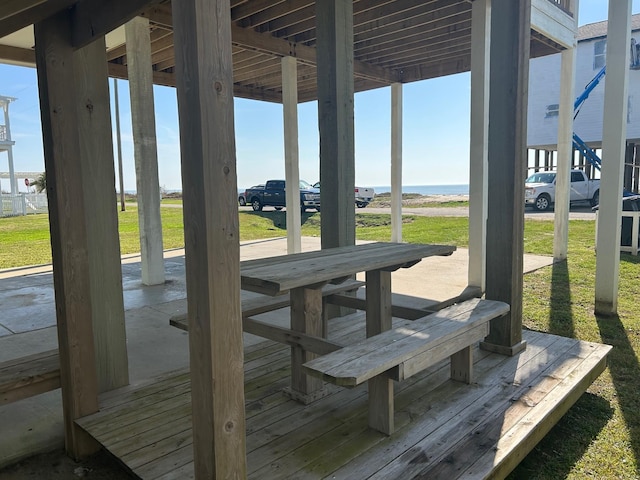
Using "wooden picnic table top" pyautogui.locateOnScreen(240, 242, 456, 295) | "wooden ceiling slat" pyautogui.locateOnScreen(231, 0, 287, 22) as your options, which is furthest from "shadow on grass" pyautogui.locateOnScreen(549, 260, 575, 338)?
"wooden ceiling slat" pyautogui.locateOnScreen(231, 0, 287, 22)

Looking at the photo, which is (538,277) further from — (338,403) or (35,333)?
(35,333)

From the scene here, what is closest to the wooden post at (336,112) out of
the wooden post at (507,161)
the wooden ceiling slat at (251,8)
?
the wooden post at (507,161)

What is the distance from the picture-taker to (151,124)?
5.38 meters

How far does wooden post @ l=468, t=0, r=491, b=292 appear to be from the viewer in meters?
5.00

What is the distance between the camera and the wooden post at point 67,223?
201 cm

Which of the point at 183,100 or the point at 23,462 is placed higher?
the point at 183,100

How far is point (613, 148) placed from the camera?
4043 millimetres

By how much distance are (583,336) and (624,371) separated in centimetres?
62

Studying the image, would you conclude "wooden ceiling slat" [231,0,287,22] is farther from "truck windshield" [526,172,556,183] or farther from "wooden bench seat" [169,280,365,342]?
"truck windshield" [526,172,556,183]

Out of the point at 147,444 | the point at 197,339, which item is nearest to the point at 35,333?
the point at 147,444

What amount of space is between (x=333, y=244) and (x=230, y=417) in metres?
2.31

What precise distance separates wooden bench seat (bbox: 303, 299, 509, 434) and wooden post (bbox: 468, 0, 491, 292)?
9.47 ft

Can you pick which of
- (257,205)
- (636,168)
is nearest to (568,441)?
(257,205)

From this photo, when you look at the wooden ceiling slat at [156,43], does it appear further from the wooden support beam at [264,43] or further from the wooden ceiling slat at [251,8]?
the wooden ceiling slat at [251,8]
